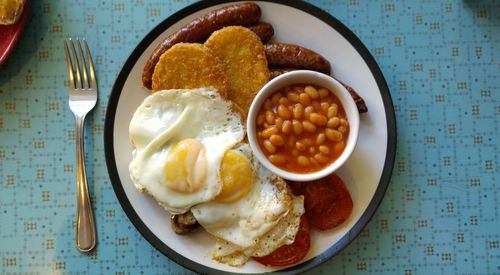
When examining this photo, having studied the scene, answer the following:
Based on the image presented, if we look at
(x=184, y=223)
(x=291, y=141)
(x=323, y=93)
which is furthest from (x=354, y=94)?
(x=184, y=223)

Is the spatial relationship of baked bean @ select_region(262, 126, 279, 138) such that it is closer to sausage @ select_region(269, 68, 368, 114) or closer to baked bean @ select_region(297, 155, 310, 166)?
baked bean @ select_region(297, 155, 310, 166)

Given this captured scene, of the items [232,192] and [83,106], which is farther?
[83,106]

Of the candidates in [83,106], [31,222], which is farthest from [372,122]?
[31,222]

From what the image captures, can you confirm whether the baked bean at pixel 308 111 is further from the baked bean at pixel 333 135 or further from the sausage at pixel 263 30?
the sausage at pixel 263 30

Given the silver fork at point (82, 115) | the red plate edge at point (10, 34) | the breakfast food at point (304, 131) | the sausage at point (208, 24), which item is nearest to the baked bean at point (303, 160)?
the breakfast food at point (304, 131)

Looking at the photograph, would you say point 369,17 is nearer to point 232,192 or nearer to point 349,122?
point 349,122
